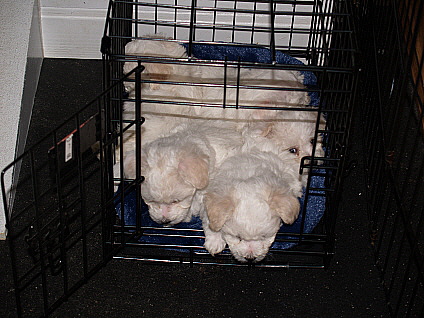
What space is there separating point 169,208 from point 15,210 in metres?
0.84

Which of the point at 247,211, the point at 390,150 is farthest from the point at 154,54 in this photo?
the point at 390,150

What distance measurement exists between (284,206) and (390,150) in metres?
0.64

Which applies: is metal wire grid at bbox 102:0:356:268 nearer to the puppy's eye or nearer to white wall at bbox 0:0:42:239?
the puppy's eye

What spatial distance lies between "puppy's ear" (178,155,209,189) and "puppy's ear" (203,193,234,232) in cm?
12

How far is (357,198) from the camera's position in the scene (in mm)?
3018

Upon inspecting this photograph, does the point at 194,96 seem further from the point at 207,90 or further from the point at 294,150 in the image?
the point at 294,150

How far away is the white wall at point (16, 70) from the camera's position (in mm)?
2973

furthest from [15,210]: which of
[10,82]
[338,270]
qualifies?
[338,270]

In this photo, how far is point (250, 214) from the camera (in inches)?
88.8

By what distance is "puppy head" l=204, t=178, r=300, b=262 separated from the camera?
225 centimetres

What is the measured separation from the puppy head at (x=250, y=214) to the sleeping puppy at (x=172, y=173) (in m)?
0.11

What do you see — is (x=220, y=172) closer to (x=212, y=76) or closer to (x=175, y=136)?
(x=175, y=136)

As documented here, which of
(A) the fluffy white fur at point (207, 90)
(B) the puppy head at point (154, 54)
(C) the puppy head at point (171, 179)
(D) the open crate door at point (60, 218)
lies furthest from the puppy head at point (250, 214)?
(B) the puppy head at point (154, 54)

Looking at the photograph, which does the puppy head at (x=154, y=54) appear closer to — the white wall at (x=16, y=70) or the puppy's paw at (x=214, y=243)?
the white wall at (x=16, y=70)
